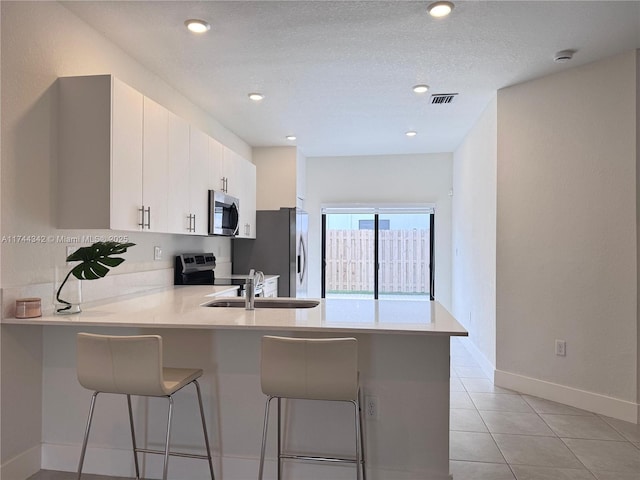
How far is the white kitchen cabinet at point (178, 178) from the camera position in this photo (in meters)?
3.15

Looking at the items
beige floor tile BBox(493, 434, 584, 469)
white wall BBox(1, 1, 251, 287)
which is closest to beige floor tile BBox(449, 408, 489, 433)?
beige floor tile BBox(493, 434, 584, 469)

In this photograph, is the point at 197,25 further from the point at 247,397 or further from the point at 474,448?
the point at 474,448

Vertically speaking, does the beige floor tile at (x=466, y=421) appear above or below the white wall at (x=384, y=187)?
below

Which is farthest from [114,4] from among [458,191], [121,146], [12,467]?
[458,191]

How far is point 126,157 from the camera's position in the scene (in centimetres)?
260

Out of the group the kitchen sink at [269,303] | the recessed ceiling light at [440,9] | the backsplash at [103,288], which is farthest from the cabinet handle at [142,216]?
the recessed ceiling light at [440,9]

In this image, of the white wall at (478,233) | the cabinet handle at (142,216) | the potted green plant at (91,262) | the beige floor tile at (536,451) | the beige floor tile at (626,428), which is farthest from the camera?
the white wall at (478,233)

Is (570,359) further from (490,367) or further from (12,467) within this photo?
(12,467)

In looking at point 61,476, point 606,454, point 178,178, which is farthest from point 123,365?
point 606,454

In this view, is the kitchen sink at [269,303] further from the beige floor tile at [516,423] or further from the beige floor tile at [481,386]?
the beige floor tile at [481,386]

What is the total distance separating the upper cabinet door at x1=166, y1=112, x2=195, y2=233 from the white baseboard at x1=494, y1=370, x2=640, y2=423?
2971 mm

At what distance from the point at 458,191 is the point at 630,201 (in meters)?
3.00

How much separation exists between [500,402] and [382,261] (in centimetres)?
355

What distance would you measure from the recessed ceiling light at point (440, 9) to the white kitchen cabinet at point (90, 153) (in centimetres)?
182
